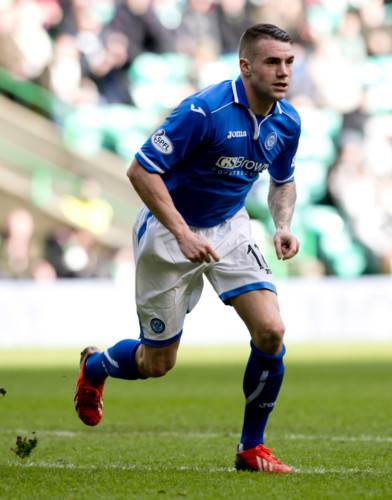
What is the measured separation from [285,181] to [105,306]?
10.6 metres

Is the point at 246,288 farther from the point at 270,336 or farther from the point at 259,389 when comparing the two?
the point at 259,389

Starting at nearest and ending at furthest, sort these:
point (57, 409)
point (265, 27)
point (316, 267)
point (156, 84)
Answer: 1. point (265, 27)
2. point (57, 409)
3. point (316, 267)
4. point (156, 84)

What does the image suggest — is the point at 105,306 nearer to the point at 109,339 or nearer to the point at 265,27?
the point at 109,339

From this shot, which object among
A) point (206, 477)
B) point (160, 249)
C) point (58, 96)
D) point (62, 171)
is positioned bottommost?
point (206, 477)

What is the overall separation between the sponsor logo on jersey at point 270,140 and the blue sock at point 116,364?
1.33 metres

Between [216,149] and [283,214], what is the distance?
66cm

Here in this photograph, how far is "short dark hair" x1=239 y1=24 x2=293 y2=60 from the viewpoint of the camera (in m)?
4.65

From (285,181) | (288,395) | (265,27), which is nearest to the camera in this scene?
Answer: (265,27)

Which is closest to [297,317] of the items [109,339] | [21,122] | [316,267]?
[316,267]

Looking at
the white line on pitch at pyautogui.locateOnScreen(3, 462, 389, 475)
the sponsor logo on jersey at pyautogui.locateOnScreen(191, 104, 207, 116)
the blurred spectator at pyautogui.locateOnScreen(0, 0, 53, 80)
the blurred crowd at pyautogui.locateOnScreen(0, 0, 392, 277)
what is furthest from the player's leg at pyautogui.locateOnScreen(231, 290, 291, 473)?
the blurred spectator at pyautogui.locateOnScreen(0, 0, 53, 80)

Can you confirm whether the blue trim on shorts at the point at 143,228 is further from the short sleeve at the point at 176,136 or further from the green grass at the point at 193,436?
the green grass at the point at 193,436

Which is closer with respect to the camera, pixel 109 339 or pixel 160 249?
pixel 160 249

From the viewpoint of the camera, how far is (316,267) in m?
17.1

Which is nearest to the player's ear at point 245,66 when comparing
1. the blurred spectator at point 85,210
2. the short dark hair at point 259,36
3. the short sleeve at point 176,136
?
the short dark hair at point 259,36
